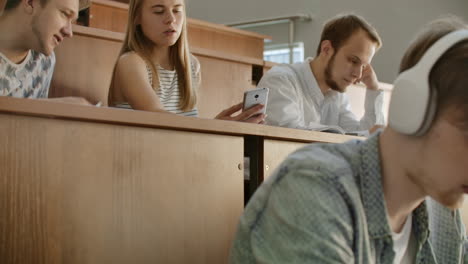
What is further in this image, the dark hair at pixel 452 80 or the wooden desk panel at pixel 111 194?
the wooden desk panel at pixel 111 194

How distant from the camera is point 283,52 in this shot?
538 cm

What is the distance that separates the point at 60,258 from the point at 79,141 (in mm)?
203

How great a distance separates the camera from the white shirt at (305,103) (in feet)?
7.24

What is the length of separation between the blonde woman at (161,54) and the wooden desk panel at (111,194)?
0.80 metres

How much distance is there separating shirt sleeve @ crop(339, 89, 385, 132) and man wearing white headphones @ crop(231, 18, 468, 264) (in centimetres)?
177

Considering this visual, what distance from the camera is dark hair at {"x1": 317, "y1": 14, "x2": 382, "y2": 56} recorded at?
2387 millimetres

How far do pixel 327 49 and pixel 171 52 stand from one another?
2.18 feet

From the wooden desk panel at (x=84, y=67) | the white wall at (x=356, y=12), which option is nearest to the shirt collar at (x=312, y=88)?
the wooden desk panel at (x=84, y=67)

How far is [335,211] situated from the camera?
0.68 meters

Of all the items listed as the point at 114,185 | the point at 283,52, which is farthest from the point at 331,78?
the point at 283,52

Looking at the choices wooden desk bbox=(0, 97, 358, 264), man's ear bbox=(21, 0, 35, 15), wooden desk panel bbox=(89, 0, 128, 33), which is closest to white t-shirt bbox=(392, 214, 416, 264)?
wooden desk bbox=(0, 97, 358, 264)

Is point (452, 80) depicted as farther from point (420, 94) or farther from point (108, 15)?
point (108, 15)

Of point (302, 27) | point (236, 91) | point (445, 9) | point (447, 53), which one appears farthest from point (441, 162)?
point (302, 27)

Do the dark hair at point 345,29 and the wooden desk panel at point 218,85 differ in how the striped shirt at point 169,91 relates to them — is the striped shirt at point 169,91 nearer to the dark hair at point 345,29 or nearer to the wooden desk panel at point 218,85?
the wooden desk panel at point 218,85
